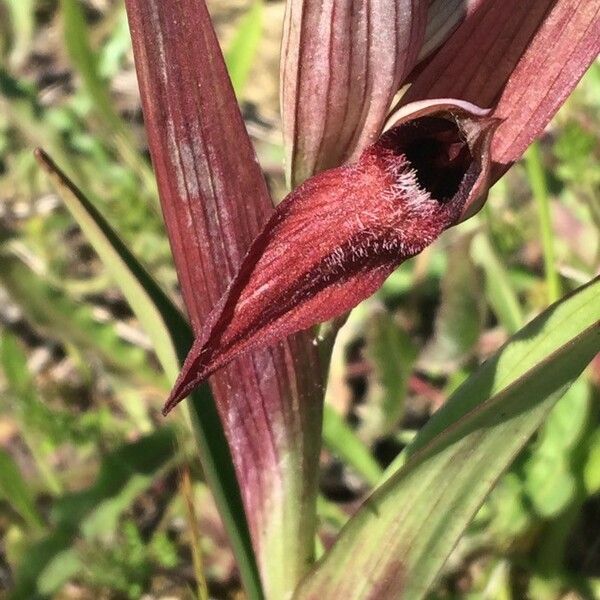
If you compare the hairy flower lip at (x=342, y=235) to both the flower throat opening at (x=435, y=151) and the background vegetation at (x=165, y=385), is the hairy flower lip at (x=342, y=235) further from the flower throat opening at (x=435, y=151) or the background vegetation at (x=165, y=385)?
the background vegetation at (x=165, y=385)

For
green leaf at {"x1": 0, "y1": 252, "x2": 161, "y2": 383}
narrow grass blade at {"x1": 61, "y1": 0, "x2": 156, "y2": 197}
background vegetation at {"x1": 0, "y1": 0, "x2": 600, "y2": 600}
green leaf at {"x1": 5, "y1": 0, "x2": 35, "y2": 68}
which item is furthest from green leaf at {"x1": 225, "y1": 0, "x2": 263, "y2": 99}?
green leaf at {"x1": 5, "y1": 0, "x2": 35, "y2": 68}

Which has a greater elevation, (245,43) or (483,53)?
(245,43)

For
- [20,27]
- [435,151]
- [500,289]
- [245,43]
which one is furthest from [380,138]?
[20,27]

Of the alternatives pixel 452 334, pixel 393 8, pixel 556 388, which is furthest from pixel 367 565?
pixel 452 334

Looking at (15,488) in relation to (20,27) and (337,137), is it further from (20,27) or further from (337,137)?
(20,27)

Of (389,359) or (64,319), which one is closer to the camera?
(389,359)

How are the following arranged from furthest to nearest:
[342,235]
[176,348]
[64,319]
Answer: [64,319]
[176,348]
[342,235]

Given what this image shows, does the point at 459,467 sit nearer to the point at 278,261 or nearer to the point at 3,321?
the point at 278,261
